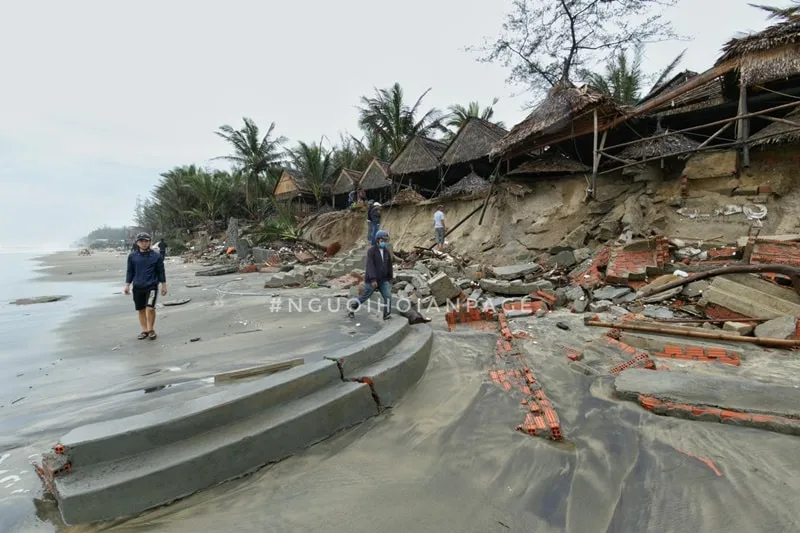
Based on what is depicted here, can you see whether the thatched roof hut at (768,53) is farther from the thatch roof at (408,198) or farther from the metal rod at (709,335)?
the thatch roof at (408,198)

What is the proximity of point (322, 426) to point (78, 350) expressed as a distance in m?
4.29

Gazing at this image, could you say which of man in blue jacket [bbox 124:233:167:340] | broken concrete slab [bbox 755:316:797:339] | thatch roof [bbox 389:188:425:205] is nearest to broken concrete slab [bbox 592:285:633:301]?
broken concrete slab [bbox 755:316:797:339]

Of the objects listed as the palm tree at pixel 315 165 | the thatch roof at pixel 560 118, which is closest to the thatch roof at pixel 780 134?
the thatch roof at pixel 560 118

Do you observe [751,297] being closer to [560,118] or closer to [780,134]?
[780,134]

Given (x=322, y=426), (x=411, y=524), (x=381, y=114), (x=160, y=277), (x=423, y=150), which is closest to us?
(x=411, y=524)

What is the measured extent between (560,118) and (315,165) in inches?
753

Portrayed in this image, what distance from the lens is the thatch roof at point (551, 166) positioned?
11.5 meters

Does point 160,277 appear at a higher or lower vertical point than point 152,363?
higher

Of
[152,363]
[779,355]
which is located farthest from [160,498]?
[779,355]

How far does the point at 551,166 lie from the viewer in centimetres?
1177

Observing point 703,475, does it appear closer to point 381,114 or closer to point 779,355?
point 779,355

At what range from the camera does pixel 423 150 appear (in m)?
18.0

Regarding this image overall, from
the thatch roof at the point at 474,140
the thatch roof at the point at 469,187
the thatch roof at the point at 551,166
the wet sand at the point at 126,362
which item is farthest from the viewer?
the thatch roof at the point at 474,140

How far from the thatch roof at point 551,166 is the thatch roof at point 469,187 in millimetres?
1922
